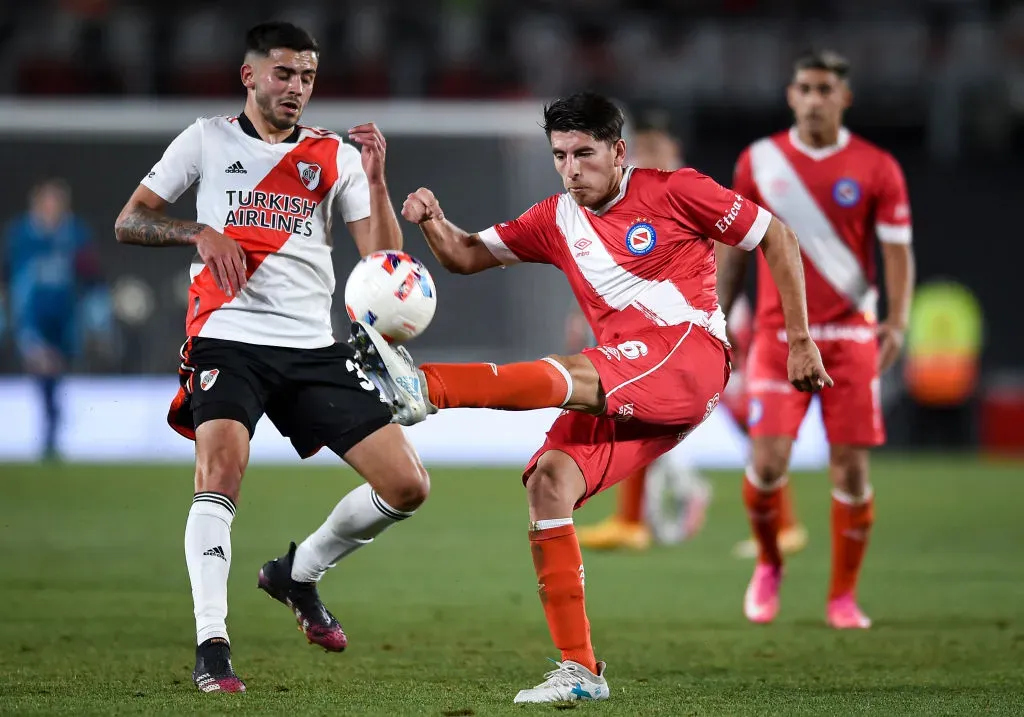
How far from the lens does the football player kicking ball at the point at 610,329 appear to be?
16.0ft

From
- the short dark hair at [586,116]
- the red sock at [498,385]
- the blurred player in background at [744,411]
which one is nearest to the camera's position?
the red sock at [498,385]

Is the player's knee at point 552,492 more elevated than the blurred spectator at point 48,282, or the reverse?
→ the blurred spectator at point 48,282

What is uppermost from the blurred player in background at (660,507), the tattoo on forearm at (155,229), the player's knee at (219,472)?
the tattoo on forearm at (155,229)

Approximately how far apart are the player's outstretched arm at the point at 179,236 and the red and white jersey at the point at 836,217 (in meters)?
2.80

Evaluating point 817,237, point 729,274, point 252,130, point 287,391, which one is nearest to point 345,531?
point 287,391

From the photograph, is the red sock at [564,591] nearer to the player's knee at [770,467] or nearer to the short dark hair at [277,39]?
the short dark hair at [277,39]

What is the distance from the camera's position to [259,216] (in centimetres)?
536

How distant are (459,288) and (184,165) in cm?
1036

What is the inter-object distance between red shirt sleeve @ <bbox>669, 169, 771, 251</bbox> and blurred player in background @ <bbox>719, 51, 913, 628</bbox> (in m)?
1.77

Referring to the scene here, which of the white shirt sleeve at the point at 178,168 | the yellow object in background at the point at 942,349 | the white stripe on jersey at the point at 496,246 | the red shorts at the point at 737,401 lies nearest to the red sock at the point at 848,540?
the white stripe on jersey at the point at 496,246

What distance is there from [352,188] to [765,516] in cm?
272

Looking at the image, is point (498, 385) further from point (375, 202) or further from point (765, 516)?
point (765, 516)

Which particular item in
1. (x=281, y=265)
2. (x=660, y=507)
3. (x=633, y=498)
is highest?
(x=281, y=265)

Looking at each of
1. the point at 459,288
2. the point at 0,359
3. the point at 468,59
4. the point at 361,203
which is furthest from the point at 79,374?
the point at 361,203
